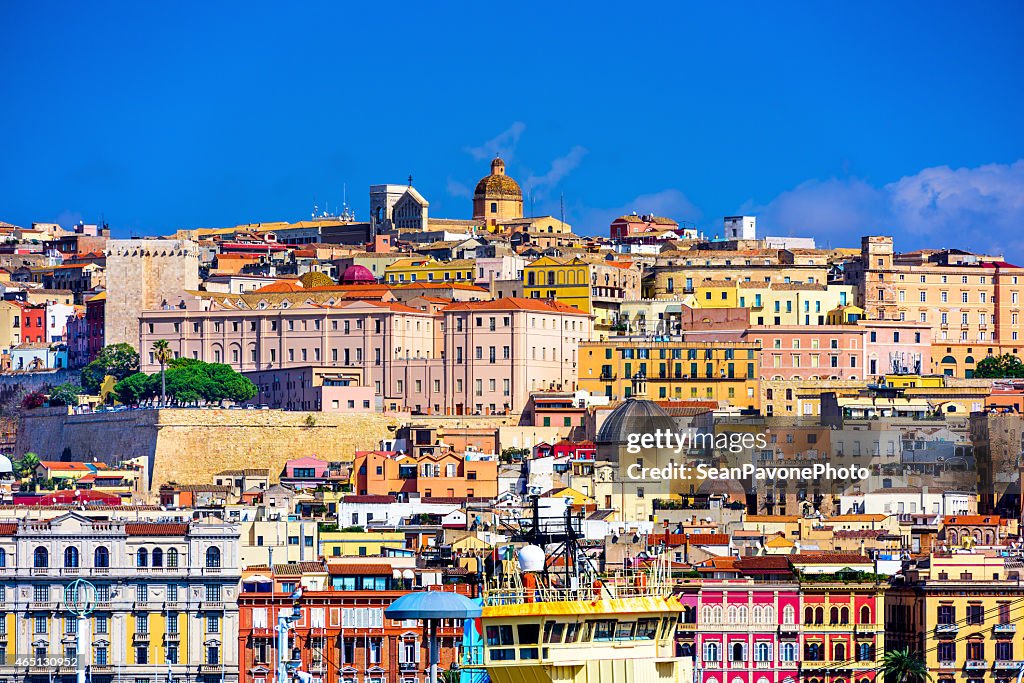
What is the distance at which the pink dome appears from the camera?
125 metres

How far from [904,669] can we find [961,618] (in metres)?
3.20

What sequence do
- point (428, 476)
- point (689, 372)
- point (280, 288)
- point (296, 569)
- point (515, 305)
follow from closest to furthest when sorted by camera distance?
point (296, 569), point (428, 476), point (689, 372), point (515, 305), point (280, 288)

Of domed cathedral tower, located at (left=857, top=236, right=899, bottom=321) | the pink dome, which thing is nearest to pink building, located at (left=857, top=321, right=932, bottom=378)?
domed cathedral tower, located at (left=857, top=236, right=899, bottom=321)

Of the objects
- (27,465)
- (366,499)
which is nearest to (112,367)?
(27,465)

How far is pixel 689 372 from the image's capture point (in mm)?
108562

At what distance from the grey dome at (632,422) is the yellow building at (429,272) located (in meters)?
28.8

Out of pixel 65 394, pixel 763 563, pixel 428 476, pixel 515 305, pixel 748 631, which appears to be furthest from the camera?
pixel 65 394

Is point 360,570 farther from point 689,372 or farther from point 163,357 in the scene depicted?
point 163,357

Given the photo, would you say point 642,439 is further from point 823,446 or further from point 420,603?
point 420,603

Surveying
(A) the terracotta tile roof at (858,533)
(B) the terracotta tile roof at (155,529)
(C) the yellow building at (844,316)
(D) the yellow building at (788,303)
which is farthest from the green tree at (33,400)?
(A) the terracotta tile roof at (858,533)

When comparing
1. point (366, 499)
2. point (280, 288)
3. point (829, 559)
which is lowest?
point (829, 559)

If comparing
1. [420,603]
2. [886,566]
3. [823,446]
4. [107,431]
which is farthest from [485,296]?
[420,603]

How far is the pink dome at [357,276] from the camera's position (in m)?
125

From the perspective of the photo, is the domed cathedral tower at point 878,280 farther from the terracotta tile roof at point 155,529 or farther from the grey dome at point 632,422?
the terracotta tile roof at point 155,529
